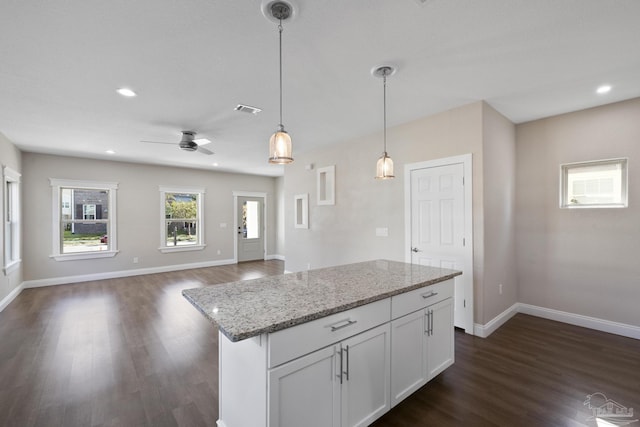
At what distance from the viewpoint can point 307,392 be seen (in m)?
1.44

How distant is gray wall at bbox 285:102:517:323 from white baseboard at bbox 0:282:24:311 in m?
4.71

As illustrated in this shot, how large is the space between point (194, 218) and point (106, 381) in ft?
18.4

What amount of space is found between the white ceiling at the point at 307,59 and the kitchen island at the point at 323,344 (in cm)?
177

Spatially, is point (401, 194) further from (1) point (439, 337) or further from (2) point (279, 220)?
(2) point (279, 220)

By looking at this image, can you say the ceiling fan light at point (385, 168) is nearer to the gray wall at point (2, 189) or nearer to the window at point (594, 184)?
the window at point (594, 184)

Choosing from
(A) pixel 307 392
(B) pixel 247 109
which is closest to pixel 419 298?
(A) pixel 307 392

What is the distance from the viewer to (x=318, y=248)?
5.49 metres

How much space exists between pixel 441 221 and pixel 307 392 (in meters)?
2.76

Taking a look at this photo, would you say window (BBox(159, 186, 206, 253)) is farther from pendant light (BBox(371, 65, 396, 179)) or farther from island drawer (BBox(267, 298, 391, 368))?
island drawer (BBox(267, 298, 391, 368))

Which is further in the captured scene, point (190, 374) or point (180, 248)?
point (180, 248)

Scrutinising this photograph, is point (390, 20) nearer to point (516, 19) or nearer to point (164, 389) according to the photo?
point (516, 19)

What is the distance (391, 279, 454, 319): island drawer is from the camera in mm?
1921

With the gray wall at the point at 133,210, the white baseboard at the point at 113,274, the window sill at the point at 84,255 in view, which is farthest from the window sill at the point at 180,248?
the window sill at the point at 84,255

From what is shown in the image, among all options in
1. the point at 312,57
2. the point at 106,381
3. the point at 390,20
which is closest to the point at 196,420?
the point at 106,381
